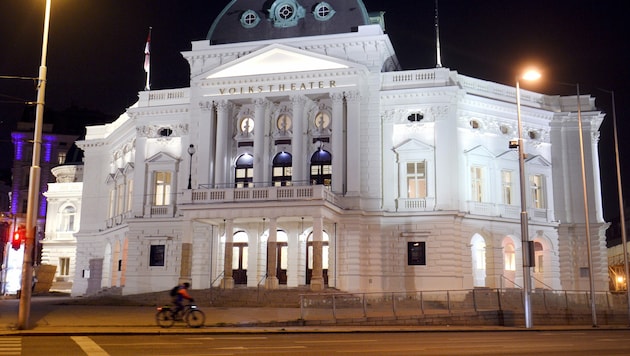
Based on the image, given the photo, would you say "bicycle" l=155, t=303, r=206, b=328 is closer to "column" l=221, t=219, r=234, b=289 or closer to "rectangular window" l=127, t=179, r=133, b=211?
"column" l=221, t=219, r=234, b=289

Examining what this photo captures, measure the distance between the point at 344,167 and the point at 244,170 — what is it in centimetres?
740

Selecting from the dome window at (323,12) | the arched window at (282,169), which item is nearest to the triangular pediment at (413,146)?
the arched window at (282,169)

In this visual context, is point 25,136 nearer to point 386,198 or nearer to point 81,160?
point 81,160

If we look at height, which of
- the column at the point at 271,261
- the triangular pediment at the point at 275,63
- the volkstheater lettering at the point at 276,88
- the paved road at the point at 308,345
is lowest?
the paved road at the point at 308,345

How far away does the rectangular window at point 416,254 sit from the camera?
4341cm

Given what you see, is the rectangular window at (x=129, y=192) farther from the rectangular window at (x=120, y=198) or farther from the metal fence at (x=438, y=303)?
the metal fence at (x=438, y=303)

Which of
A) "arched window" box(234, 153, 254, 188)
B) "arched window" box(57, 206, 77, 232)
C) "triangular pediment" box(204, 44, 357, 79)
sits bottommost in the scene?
"arched window" box(57, 206, 77, 232)

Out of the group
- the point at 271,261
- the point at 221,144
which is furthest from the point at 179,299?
the point at 221,144

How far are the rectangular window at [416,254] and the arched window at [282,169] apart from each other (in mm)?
9340

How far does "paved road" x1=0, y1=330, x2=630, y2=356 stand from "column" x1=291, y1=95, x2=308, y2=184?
2266cm

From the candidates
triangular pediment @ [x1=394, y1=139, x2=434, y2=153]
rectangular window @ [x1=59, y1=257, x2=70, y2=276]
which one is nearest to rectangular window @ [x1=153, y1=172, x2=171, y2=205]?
triangular pediment @ [x1=394, y1=139, x2=434, y2=153]

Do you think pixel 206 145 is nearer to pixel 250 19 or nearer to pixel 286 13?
pixel 250 19

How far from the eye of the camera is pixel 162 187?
163ft

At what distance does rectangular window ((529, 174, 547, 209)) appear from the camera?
47944mm
